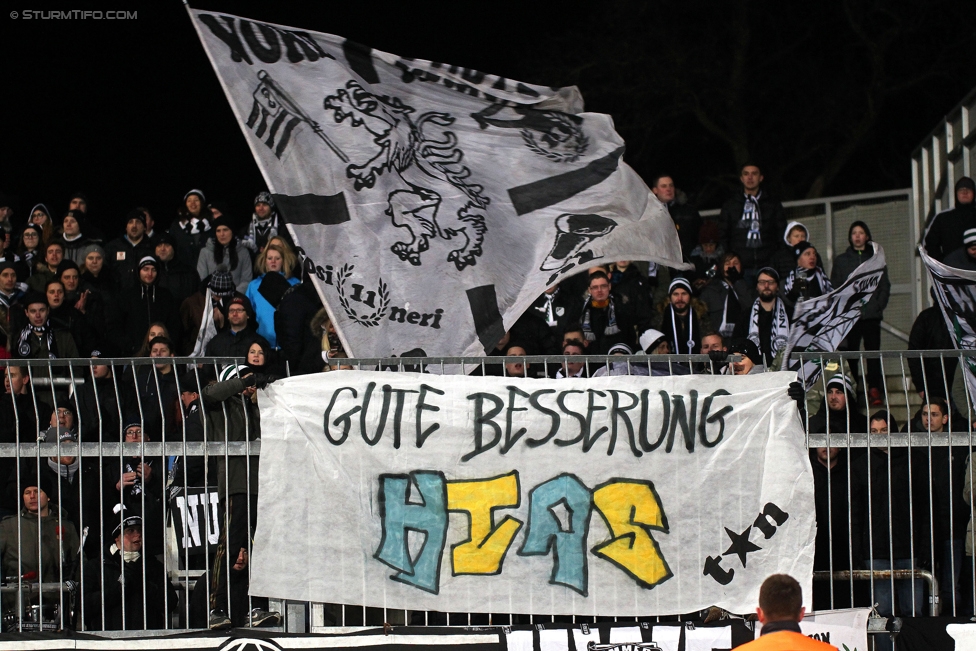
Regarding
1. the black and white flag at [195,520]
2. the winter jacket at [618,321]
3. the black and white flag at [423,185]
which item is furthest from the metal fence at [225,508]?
the winter jacket at [618,321]

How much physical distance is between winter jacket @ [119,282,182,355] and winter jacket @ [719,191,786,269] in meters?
5.38

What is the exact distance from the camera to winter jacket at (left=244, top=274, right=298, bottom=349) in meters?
14.1

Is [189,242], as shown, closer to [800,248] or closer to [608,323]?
[608,323]

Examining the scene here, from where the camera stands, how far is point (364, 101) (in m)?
10.2

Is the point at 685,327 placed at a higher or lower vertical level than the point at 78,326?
lower

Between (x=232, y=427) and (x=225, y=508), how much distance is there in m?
0.53

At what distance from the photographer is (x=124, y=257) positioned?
49.9 ft

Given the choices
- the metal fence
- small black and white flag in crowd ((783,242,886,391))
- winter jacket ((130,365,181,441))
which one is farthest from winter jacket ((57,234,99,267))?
small black and white flag in crowd ((783,242,886,391))

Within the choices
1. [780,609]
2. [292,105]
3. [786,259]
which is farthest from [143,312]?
[780,609]

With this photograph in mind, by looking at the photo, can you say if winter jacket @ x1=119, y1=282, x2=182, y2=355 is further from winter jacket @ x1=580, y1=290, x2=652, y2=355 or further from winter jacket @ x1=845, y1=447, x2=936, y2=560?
winter jacket @ x1=845, y1=447, x2=936, y2=560

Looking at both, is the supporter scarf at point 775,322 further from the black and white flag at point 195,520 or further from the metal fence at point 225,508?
the black and white flag at point 195,520

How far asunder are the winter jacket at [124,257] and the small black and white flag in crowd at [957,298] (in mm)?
7537

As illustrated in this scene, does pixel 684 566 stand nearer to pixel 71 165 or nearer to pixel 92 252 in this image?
pixel 92 252

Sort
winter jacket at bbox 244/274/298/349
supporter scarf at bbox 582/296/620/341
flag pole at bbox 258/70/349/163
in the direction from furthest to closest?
winter jacket at bbox 244/274/298/349, supporter scarf at bbox 582/296/620/341, flag pole at bbox 258/70/349/163
